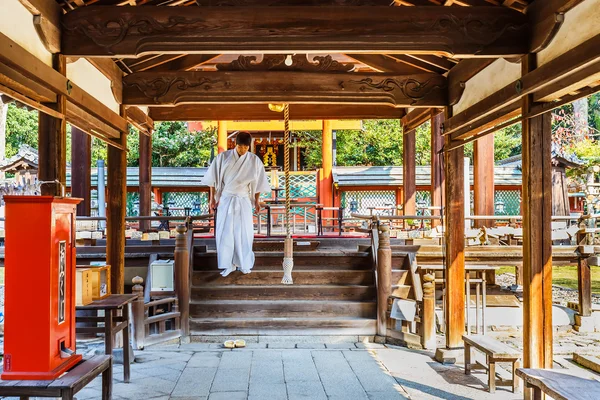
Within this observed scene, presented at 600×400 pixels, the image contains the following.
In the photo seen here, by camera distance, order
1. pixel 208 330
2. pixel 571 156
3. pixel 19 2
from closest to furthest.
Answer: pixel 19 2
pixel 208 330
pixel 571 156

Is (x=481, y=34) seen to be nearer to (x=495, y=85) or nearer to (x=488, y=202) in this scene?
(x=495, y=85)

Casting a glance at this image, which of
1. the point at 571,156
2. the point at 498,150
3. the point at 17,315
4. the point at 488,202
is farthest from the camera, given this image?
the point at 498,150

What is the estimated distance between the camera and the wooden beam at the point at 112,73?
18.3 ft

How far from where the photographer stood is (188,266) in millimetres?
7273

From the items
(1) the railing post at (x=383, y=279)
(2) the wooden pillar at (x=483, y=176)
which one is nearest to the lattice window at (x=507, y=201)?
(2) the wooden pillar at (x=483, y=176)

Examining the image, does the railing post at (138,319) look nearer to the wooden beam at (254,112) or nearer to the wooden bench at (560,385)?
the wooden beam at (254,112)

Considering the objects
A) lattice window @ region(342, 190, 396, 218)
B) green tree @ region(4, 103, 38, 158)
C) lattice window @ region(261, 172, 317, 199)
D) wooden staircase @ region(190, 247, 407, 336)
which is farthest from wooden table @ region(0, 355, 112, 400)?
green tree @ region(4, 103, 38, 158)

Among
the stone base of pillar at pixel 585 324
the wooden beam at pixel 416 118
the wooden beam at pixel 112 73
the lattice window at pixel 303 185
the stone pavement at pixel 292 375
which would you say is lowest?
the stone base of pillar at pixel 585 324

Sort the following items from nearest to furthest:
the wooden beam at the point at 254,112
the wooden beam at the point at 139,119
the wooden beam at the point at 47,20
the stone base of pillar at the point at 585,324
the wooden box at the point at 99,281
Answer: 1. the wooden beam at the point at 47,20
2. the wooden box at the point at 99,281
3. the wooden beam at the point at 139,119
4. the wooden beam at the point at 254,112
5. the stone base of pillar at the point at 585,324

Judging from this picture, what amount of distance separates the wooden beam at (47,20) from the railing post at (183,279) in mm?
3223

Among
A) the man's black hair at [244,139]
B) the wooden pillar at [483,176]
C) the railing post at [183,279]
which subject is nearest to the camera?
the man's black hair at [244,139]

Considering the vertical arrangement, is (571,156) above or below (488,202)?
above

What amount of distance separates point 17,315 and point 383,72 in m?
4.84

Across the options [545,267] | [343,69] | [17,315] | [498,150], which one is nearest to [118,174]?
[343,69]
